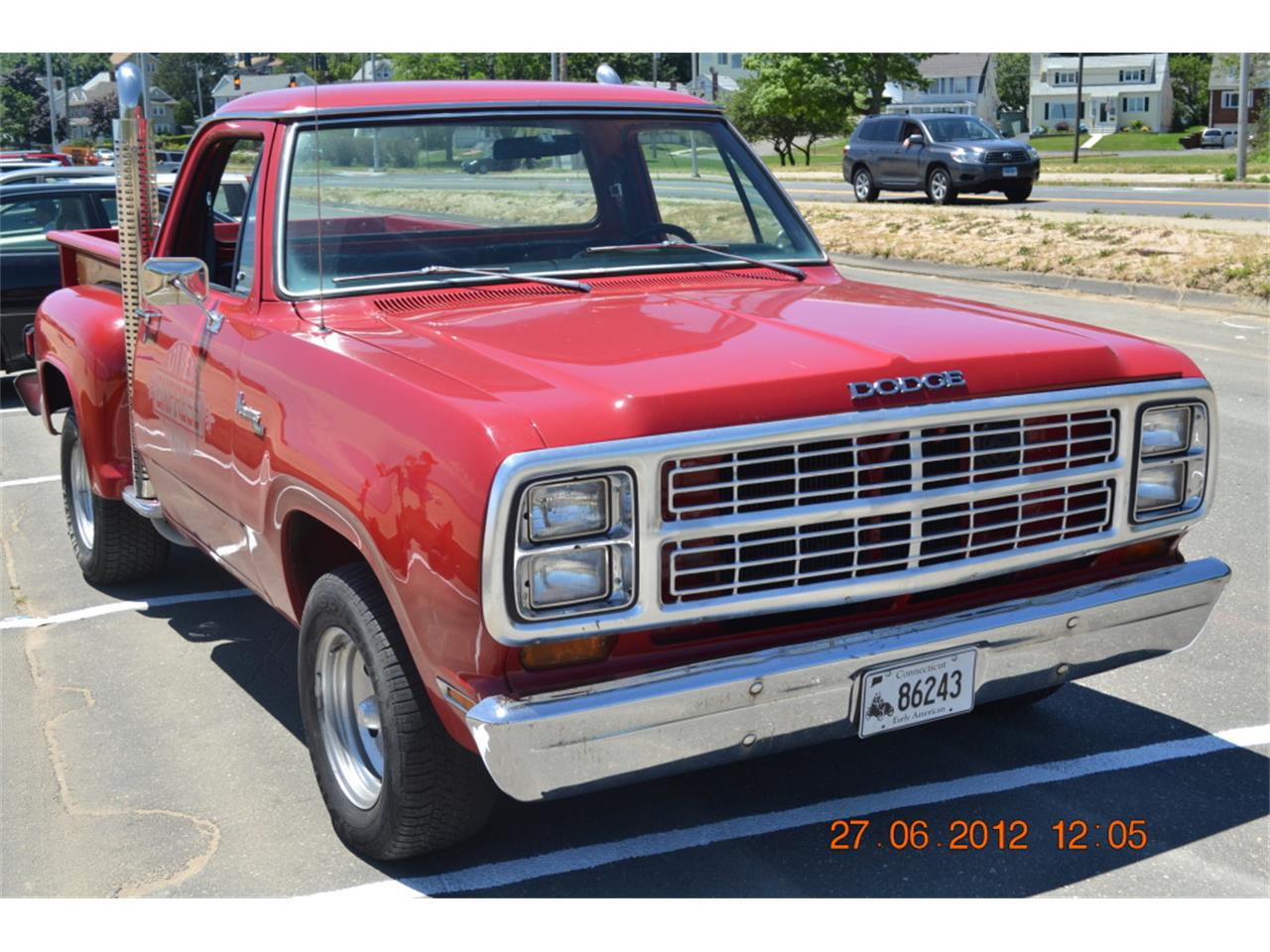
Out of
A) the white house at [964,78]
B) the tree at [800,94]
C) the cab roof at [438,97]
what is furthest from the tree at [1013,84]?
the cab roof at [438,97]

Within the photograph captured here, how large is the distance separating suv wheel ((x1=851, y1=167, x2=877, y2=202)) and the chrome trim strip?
81.5ft

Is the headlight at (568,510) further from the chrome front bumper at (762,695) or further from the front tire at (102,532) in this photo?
the front tire at (102,532)

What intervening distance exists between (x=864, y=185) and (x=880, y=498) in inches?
1011

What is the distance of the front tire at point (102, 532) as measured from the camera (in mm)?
6441

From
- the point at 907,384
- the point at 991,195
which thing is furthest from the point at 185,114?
the point at 991,195

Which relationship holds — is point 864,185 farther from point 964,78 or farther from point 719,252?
point 964,78

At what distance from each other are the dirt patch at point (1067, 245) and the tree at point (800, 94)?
144 ft

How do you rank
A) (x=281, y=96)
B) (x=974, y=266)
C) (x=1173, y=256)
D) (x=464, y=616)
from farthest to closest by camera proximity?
(x=974, y=266) → (x=1173, y=256) → (x=281, y=96) → (x=464, y=616)

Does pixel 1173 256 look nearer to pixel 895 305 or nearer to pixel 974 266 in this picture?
pixel 974 266

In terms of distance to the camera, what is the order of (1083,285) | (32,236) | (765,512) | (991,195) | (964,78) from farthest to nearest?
1. (964,78)
2. (991,195)
3. (1083,285)
4. (32,236)
5. (765,512)

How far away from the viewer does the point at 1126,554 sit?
4.21m

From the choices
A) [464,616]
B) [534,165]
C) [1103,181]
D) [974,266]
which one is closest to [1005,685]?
[464,616]

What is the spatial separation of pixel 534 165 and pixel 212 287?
117 centimetres

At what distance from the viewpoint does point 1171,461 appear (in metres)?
4.06
